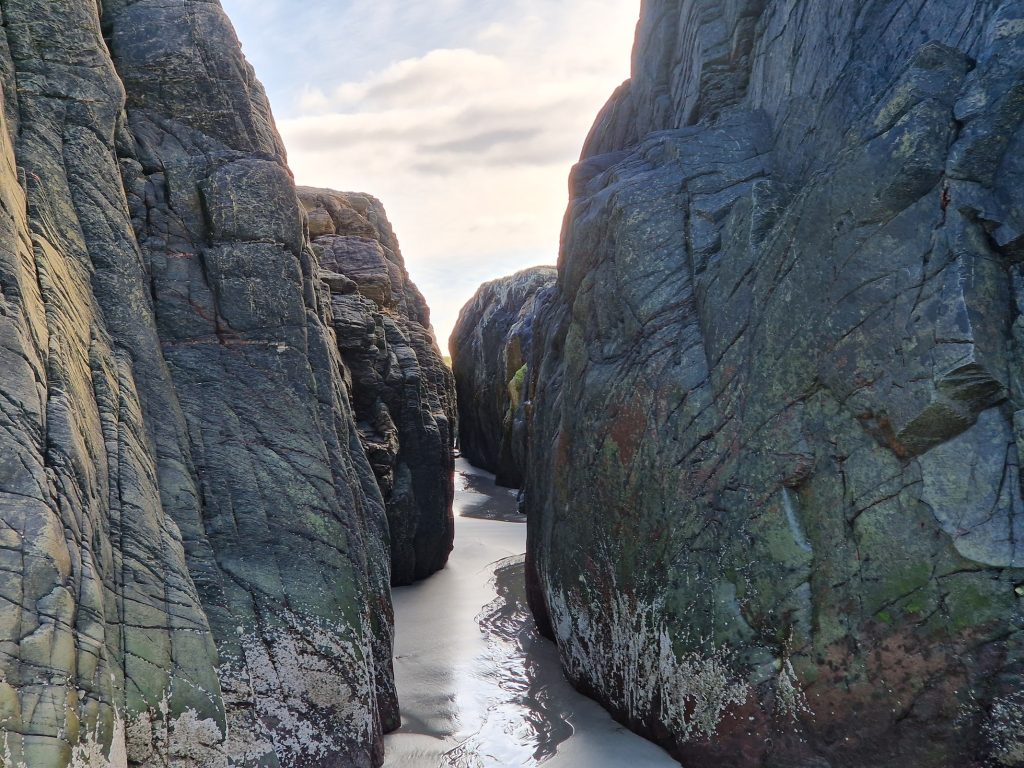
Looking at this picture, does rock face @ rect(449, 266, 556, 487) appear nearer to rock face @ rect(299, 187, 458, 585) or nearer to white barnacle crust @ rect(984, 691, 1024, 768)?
rock face @ rect(299, 187, 458, 585)

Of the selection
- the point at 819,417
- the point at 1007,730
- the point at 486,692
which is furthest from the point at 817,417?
the point at 486,692

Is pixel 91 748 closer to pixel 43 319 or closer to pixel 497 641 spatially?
pixel 43 319

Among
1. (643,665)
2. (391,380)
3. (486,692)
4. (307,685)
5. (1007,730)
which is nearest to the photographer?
(1007,730)

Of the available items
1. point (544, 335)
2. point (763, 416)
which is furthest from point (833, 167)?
point (544, 335)

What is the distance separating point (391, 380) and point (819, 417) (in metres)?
9.21

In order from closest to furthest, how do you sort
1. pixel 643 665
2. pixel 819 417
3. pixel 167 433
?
pixel 819 417, pixel 167 433, pixel 643 665

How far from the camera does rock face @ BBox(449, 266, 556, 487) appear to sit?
2925 cm

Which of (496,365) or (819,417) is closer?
(819,417)

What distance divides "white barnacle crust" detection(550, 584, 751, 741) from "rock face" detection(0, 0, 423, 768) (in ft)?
7.95

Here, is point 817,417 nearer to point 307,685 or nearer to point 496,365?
point 307,685

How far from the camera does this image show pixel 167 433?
802 cm

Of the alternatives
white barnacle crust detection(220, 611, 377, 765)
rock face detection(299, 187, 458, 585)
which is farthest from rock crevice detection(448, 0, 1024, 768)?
rock face detection(299, 187, 458, 585)

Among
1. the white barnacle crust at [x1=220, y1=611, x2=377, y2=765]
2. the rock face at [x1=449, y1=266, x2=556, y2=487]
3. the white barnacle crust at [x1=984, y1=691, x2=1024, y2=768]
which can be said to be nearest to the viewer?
the white barnacle crust at [x1=984, y1=691, x2=1024, y2=768]

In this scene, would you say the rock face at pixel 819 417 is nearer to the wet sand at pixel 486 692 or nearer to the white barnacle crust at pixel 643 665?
the white barnacle crust at pixel 643 665
